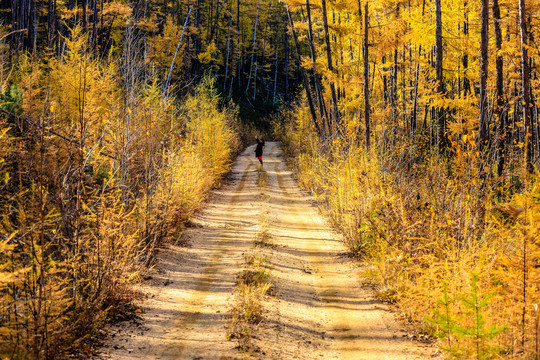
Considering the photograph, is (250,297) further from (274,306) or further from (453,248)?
(453,248)

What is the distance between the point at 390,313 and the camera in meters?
6.31

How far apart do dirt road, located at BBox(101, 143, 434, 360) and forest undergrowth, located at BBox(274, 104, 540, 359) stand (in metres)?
0.58

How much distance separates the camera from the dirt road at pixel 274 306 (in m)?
5.10

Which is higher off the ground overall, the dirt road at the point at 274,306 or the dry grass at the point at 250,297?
the dry grass at the point at 250,297

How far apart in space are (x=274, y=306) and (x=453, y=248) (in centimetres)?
285

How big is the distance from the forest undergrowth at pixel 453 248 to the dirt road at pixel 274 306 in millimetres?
576

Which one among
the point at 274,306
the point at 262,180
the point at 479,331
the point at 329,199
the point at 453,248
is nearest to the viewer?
the point at 479,331

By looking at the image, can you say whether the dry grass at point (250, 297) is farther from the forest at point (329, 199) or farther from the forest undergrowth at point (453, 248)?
the forest undergrowth at point (453, 248)

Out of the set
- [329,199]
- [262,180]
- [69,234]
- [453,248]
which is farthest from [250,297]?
[262,180]

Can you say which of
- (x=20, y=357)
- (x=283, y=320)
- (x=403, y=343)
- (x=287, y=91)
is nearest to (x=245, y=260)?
(x=283, y=320)

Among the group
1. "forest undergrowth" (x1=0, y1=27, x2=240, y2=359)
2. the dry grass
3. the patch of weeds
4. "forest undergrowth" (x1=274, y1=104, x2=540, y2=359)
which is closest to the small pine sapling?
"forest undergrowth" (x1=274, y1=104, x2=540, y2=359)

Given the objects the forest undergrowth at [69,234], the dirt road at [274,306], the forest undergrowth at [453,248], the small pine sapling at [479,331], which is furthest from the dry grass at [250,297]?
the small pine sapling at [479,331]

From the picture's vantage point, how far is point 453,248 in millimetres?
5324

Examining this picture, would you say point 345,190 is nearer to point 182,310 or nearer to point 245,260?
point 245,260
